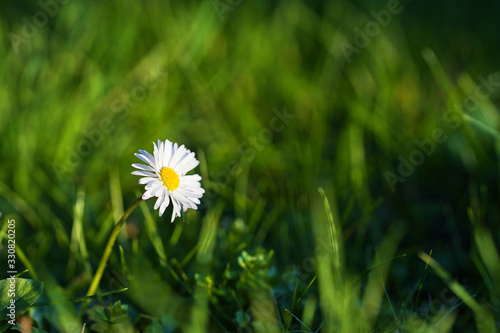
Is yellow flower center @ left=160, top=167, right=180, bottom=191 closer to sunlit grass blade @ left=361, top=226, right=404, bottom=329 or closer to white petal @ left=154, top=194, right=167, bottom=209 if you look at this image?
white petal @ left=154, top=194, right=167, bottom=209

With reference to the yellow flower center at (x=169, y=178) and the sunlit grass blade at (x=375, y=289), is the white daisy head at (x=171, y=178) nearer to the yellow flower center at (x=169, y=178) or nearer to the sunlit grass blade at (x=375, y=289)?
the yellow flower center at (x=169, y=178)

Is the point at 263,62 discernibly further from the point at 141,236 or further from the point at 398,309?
the point at 398,309

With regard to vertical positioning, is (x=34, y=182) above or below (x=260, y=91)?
below

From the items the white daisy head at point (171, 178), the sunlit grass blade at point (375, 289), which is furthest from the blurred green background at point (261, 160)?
the white daisy head at point (171, 178)

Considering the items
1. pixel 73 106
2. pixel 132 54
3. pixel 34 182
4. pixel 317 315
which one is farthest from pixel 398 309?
pixel 132 54

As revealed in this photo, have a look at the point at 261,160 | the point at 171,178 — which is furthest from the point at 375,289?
the point at 261,160

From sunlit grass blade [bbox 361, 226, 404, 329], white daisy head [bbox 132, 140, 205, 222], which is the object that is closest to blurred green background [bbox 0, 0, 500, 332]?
sunlit grass blade [bbox 361, 226, 404, 329]

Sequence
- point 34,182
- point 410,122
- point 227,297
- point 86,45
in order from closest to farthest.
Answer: point 227,297 < point 34,182 < point 410,122 < point 86,45

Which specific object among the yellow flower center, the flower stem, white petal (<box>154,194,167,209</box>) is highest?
the yellow flower center
